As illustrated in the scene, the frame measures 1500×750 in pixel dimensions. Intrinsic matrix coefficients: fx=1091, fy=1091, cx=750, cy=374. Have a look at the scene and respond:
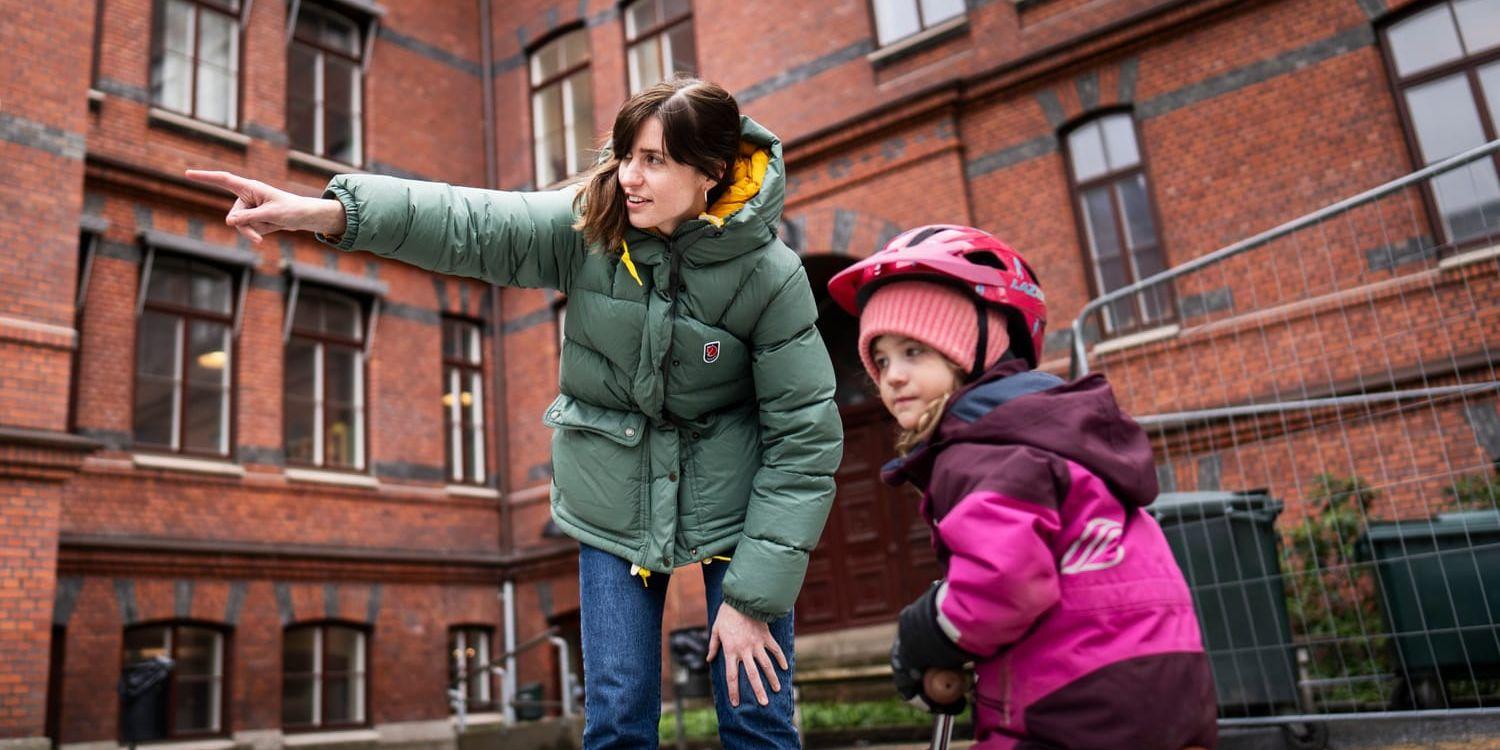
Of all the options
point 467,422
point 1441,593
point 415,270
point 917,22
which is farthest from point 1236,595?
point 415,270

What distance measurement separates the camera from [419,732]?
12.5m

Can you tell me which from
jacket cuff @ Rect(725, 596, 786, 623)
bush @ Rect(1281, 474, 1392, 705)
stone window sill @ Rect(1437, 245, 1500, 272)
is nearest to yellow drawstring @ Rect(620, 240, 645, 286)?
jacket cuff @ Rect(725, 596, 786, 623)

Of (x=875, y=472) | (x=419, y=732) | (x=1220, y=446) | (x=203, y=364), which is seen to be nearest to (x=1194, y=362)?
(x=1220, y=446)

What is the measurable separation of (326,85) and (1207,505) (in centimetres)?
1237

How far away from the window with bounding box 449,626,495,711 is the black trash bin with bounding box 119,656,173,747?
12.5 feet

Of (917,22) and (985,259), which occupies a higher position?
(917,22)

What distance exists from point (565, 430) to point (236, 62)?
488 inches

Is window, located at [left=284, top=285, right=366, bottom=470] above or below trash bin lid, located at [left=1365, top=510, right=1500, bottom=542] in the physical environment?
above

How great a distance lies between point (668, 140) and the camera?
7.78 feet

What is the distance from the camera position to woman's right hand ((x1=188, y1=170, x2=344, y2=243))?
7.03ft

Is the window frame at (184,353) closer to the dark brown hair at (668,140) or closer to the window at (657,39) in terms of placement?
the window at (657,39)

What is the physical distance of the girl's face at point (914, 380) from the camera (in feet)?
7.11

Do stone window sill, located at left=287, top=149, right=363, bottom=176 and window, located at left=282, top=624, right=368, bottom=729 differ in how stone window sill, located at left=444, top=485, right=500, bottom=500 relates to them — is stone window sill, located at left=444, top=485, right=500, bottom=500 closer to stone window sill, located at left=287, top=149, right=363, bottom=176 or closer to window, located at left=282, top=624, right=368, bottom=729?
window, located at left=282, top=624, right=368, bottom=729

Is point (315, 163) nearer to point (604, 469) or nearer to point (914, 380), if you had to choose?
point (604, 469)
